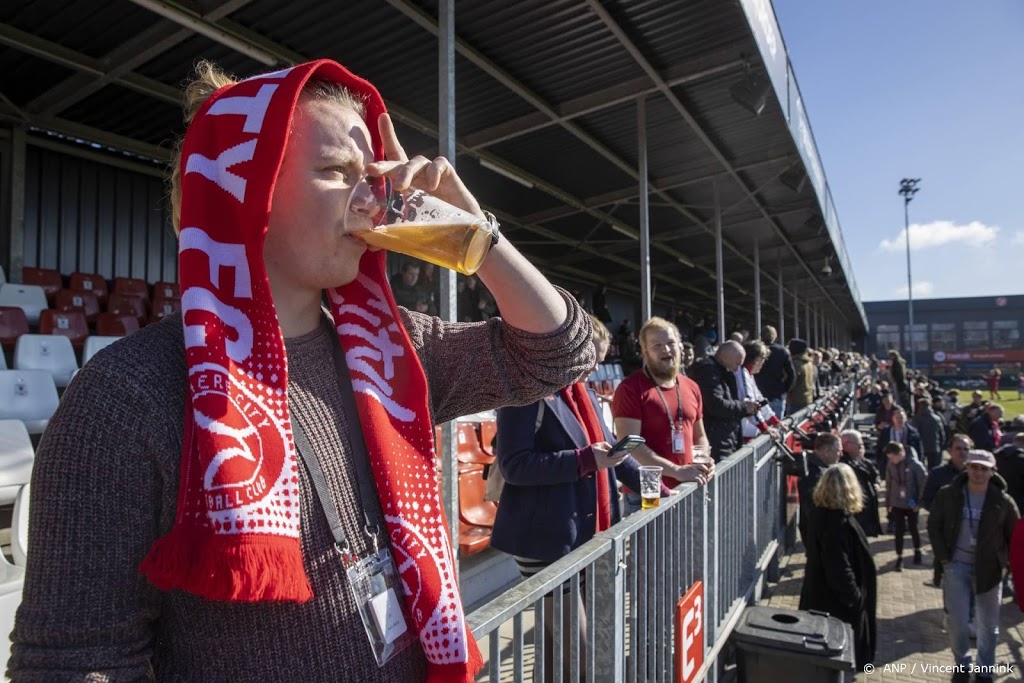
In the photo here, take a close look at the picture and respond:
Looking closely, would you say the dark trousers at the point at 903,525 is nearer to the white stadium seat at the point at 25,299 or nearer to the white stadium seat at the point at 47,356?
the white stadium seat at the point at 47,356

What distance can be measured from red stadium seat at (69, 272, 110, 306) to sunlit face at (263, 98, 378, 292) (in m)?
9.51

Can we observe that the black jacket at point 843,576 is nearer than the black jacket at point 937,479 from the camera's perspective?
Yes

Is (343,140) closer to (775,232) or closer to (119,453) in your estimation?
(119,453)

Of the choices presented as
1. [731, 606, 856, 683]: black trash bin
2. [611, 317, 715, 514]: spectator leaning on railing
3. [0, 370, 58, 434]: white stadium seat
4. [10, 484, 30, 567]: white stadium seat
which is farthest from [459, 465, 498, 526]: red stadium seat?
[0, 370, 58, 434]: white stadium seat

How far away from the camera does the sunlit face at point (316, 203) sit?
3.29 feet

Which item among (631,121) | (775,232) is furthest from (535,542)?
(775,232)

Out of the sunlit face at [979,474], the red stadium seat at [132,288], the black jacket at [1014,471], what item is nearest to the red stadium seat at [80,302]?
the red stadium seat at [132,288]

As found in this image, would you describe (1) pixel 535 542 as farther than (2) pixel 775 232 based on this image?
No

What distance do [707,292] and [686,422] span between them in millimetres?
22588

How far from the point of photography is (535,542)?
278cm

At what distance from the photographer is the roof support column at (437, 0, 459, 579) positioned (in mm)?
3537

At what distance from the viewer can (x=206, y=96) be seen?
111 centimetres

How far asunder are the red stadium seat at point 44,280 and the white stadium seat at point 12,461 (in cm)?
650

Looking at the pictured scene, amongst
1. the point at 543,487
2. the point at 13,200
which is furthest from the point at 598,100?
the point at 13,200
